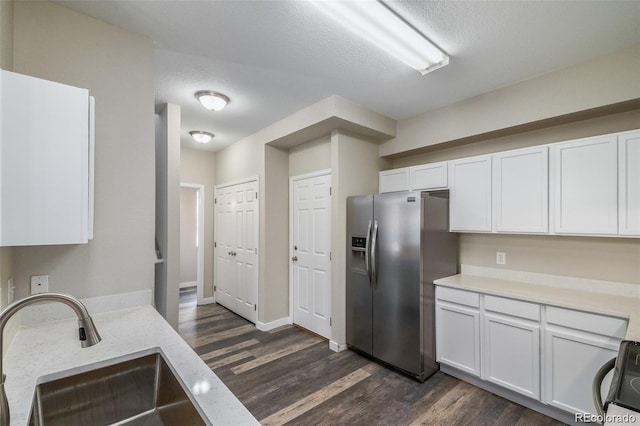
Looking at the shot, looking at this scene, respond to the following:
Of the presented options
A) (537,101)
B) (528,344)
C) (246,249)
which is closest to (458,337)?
(528,344)

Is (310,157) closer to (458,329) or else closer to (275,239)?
(275,239)

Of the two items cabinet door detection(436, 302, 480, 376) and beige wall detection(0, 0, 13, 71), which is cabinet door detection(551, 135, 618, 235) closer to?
cabinet door detection(436, 302, 480, 376)

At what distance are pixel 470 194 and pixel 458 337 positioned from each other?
4.38ft

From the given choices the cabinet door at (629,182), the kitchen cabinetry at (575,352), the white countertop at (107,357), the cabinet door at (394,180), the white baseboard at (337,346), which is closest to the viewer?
the white countertop at (107,357)

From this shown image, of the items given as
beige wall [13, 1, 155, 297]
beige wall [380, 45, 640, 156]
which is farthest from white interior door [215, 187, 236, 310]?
beige wall [380, 45, 640, 156]

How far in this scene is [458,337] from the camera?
2.54 meters

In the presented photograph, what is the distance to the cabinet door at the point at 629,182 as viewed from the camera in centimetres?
192

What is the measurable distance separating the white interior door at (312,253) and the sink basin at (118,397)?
234 cm

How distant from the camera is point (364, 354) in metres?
3.01

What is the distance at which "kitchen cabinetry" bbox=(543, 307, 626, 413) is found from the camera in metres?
1.82

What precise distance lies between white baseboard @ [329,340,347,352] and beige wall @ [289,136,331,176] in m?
2.03

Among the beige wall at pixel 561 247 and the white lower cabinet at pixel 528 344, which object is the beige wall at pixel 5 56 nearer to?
the white lower cabinet at pixel 528 344

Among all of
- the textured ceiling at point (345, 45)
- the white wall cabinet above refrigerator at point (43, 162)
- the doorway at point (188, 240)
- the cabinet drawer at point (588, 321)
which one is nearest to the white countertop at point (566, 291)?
the cabinet drawer at point (588, 321)

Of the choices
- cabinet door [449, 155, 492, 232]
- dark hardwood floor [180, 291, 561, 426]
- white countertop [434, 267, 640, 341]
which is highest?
cabinet door [449, 155, 492, 232]
